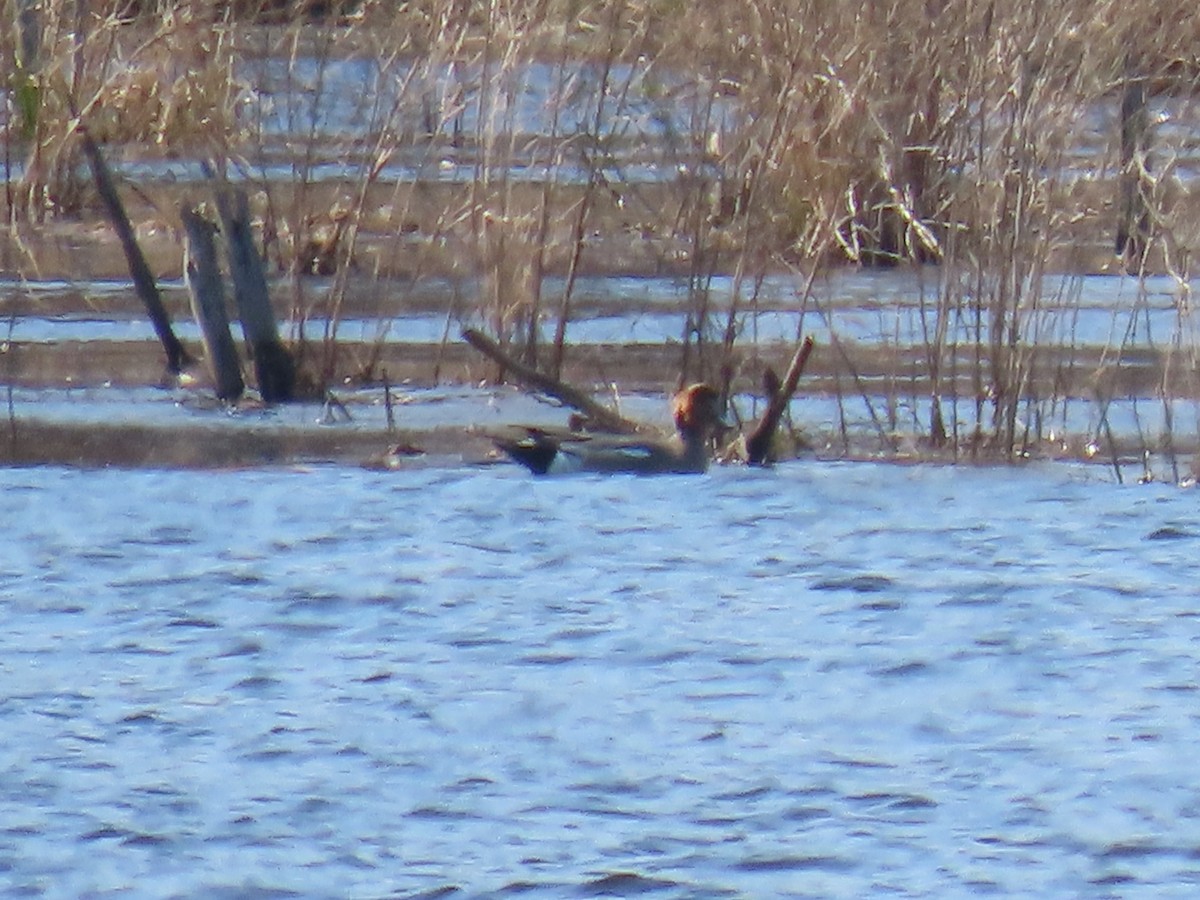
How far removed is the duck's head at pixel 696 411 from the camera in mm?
8625

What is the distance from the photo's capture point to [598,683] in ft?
20.4

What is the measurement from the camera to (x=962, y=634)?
6730 mm

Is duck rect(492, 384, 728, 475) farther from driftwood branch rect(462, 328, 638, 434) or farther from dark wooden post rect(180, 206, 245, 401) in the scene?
dark wooden post rect(180, 206, 245, 401)

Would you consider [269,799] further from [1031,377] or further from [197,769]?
[1031,377]

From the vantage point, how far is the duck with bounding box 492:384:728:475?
8.59m

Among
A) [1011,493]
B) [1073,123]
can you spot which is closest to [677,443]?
[1011,493]

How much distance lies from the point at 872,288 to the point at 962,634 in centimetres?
494

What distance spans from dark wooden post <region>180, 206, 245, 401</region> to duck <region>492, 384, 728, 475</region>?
5.64 ft

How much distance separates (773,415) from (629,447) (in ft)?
1.51

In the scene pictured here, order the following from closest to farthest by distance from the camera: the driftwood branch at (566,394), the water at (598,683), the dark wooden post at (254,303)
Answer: the water at (598,683), the driftwood branch at (566,394), the dark wooden post at (254,303)

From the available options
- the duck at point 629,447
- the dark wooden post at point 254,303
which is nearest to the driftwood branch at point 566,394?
the duck at point 629,447

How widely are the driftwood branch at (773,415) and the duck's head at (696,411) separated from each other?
0.58ft

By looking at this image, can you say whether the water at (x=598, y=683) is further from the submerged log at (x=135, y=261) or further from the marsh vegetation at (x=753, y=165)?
the submerged log at (x=135, y=261)

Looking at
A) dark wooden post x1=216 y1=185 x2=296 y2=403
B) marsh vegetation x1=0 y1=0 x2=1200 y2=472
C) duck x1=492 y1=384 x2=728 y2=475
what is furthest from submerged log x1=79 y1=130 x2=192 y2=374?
duck x1=492 y1=384 x2=728 y2=475
